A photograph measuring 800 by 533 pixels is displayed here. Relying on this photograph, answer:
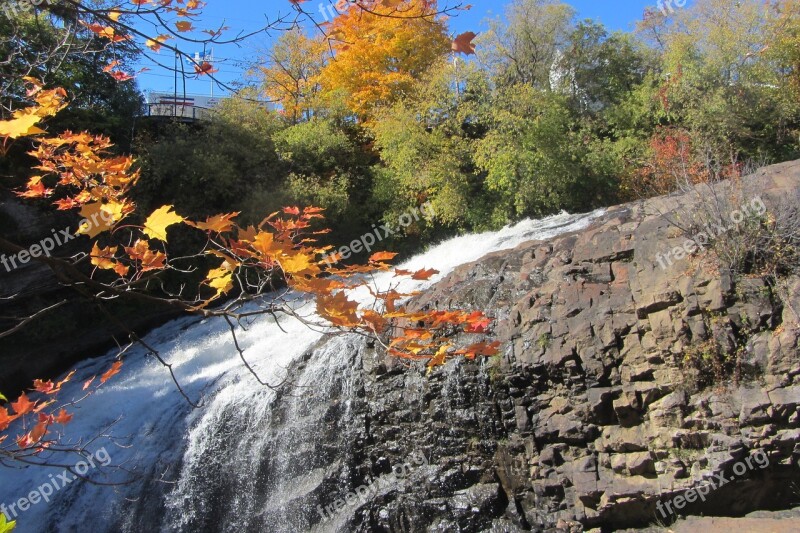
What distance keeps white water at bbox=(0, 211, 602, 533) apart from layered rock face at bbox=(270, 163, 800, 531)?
860 mm

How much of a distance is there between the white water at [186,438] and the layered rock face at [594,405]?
86 centimetres

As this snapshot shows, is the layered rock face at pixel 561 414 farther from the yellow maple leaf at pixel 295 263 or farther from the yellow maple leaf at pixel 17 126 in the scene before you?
the yellow maple leaf at pixel 17 126

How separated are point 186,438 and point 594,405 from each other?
4805 millimetres

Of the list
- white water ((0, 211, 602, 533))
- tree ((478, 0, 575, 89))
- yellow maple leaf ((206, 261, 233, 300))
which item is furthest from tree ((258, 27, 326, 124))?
yellow maple leaf ((206, 261, 233, 300))

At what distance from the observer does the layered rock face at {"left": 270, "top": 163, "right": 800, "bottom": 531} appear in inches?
177

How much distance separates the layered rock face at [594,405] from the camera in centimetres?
450

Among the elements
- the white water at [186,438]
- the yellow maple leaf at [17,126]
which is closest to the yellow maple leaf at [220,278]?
the yellow maple leaf at [17,126]

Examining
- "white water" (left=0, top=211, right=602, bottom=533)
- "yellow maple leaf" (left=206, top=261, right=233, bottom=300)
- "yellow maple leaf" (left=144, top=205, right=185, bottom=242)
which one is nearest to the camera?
"yellow maple leaf" (left=144, top=205, right=185, bottom=242)

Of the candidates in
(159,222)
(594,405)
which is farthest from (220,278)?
(594,405)

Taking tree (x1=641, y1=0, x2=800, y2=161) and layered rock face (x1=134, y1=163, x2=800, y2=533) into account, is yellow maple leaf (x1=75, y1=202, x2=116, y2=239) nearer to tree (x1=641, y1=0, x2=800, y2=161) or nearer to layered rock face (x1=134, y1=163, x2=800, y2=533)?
layered rock face (x1=134, y1=163, x2=800, y2=533)

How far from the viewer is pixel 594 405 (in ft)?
16.6

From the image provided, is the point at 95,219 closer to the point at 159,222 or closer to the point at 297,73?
the point at 159,222

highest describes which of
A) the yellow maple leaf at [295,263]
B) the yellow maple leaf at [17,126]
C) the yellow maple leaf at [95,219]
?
the yellow maple leaf at [17,126]

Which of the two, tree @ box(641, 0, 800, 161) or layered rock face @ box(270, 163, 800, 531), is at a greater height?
tree @ box(641, 0, 800, 161)
